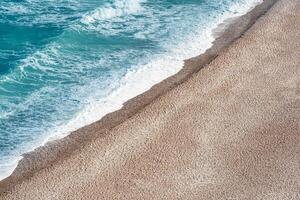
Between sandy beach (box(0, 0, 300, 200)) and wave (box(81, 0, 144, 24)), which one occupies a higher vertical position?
wave (box(81, 0, 144, 24))

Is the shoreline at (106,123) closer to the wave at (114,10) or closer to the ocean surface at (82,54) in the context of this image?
the ocean surface at (82,54)

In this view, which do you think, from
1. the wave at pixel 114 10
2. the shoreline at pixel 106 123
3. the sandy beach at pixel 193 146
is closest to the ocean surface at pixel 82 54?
the wave at pixel 114 10

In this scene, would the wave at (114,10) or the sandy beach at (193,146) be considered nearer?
the sandy beach at (193,146)

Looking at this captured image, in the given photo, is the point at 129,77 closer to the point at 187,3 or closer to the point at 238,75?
the point at 238,75

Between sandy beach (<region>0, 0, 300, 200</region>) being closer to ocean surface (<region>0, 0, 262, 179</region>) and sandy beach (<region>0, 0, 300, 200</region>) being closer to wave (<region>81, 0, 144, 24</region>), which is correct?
ocean surface (<region>0, 0, 262, 179</region>)

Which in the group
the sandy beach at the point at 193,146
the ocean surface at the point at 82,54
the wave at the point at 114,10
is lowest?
the sandy beach at the point at 193,146

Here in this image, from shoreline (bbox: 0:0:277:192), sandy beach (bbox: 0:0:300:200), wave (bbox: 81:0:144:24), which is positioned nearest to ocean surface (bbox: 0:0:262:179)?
wave (bbox: 81:0:144:24)

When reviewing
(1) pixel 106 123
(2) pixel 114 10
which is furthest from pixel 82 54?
(1) pixel 106 123
